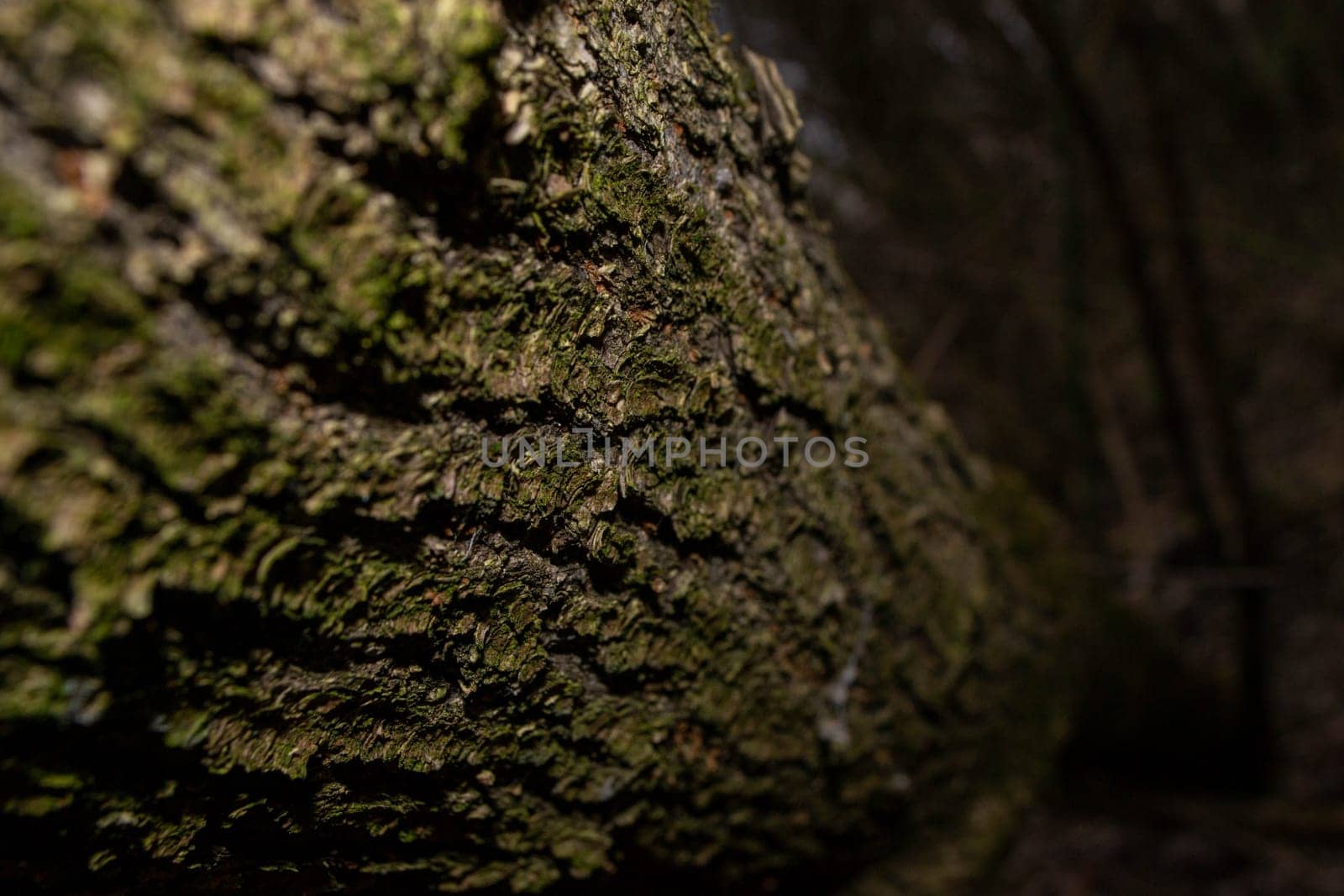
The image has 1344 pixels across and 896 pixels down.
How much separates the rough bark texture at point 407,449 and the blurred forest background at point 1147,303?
1.13ft

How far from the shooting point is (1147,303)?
2213mm

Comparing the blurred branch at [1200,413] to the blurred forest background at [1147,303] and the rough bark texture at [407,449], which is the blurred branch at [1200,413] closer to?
the blurred forest background at [1147,303]

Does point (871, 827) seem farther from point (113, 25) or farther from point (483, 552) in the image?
point (113, 25)

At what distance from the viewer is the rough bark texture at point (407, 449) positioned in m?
0.32

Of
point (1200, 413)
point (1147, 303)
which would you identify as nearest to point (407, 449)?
point (1147, 303)

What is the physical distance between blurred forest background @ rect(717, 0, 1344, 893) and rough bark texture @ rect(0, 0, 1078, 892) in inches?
13.5

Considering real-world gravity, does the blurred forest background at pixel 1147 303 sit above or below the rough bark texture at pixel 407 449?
above

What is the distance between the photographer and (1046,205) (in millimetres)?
3047

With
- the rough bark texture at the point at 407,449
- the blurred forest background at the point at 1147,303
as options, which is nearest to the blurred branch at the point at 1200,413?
the blurred forest background at the point at 1147,303

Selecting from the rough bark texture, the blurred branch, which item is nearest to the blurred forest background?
the blurred branch

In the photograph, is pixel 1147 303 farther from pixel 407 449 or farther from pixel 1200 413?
pixel 407 449

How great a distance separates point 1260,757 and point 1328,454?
2.88m

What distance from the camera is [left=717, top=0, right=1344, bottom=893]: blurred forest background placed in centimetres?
230

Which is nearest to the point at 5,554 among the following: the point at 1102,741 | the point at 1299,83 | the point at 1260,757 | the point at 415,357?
the point at 415,357
